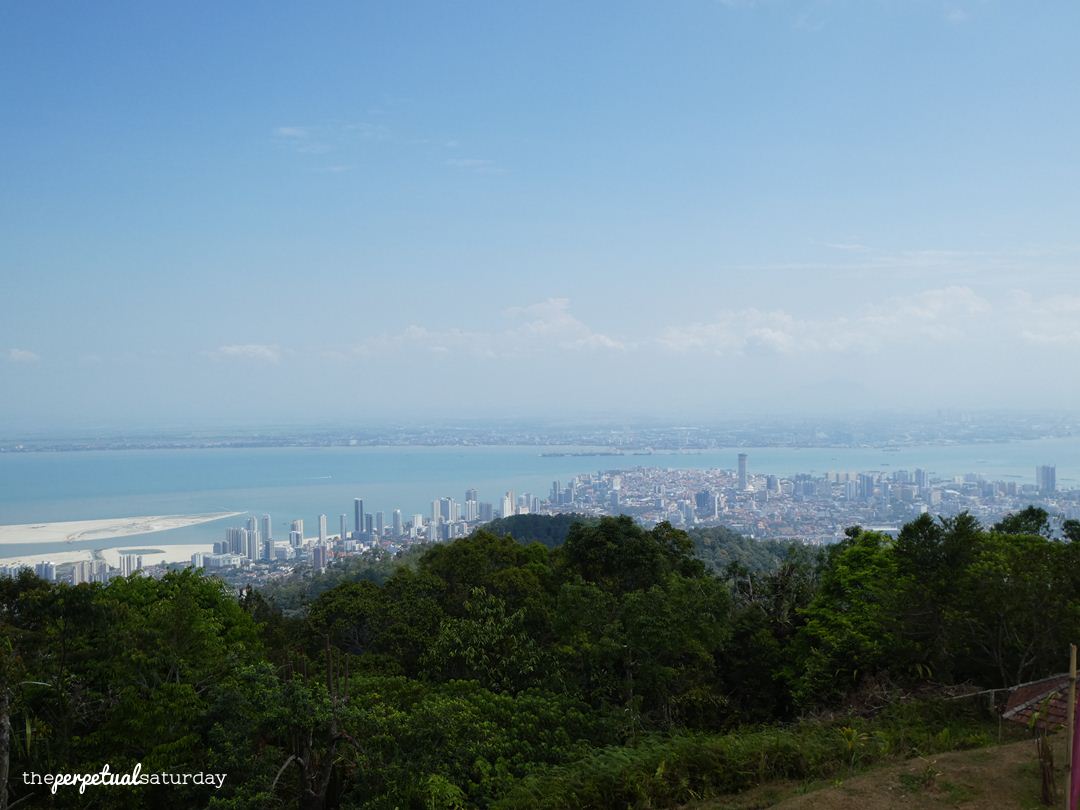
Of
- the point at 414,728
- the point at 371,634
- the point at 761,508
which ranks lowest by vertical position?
the point at 761,508

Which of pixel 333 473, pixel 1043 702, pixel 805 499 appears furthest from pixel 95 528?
pixel 1043 702

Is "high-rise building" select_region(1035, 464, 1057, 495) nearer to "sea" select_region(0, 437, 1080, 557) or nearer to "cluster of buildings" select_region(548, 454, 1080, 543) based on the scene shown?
"cluster of buildings" select_region(548, 454, 1080, 543)

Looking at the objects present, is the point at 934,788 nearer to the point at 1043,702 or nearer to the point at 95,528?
the point at 1043,702

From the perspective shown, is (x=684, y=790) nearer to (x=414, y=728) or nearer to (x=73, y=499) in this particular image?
(x=414, y=728)

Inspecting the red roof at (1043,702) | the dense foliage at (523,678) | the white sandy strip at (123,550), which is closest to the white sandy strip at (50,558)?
the white sandy strip at (123,550)

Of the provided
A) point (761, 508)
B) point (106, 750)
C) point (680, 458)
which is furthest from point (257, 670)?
point (680, 458)

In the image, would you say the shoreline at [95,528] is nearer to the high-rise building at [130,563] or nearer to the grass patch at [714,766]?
the high-rise building at [130,563]

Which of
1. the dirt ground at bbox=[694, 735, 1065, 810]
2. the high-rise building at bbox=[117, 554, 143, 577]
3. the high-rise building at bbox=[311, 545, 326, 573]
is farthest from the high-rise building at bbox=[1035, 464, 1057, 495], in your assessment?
the high-rise building at bbox=[117, 554, 143, 577]
